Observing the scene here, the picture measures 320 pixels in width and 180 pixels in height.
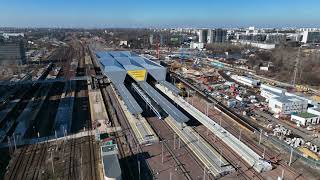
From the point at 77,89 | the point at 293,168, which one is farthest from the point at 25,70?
the point at 293,168

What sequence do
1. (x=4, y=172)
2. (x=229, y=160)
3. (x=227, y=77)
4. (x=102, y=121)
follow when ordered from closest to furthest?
(x=4, y=172) → (x=229, y=160) → (x=102, y=121) → (x=227, y=77)

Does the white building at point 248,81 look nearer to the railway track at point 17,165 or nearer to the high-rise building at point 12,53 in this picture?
the railway track at point 17,165

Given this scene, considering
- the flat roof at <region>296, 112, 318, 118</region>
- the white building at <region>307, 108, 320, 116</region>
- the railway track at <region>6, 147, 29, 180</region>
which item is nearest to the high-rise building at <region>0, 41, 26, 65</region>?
the railway track at <region>6, 147, 29, 180</region>

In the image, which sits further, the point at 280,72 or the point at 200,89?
the point at 280,72

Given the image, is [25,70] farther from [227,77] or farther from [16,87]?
[227,77]

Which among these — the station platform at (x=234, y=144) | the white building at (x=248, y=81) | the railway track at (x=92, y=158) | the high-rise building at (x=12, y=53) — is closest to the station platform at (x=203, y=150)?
the station platform at (x=234, y=144)

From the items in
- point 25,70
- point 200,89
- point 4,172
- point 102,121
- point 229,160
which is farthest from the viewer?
point 25,70
